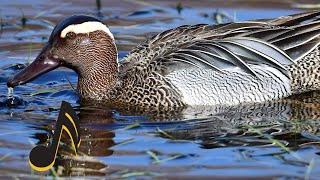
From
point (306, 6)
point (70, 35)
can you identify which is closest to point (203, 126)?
point (70, 35)

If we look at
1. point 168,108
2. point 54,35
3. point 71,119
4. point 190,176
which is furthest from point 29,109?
point 190,176

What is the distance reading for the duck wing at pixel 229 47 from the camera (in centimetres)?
852

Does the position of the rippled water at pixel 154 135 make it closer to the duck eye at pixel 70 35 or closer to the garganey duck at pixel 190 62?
the garganey duck at pixel 190 62

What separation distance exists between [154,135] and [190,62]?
1.30 metres

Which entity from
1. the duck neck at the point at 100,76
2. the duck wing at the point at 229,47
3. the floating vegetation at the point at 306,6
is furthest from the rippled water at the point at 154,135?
the floating vegetation at the point at 306,6

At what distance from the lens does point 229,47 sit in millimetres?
8555

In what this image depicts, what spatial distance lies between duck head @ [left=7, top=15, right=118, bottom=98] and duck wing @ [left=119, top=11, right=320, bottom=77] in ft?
0.72

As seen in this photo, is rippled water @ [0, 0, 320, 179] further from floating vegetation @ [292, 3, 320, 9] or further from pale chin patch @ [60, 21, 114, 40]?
floating vegetation @ [292, 3, 320, 9]

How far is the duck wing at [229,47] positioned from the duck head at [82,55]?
22 cm

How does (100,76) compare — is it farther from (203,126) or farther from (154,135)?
(154,135)

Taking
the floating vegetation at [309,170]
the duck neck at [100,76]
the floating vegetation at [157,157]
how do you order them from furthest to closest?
the duck neck at [100,76]
the floating vegetation at [157,157]
the floating vegetation at [309,170]

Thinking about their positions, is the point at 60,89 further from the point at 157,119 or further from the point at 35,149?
the point at 35,149

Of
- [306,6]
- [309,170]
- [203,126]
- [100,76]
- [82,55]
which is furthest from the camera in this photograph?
[306,6]

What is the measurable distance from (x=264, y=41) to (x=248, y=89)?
44 cm
